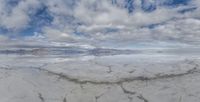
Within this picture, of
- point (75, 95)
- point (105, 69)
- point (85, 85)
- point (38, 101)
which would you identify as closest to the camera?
point (38, 101)

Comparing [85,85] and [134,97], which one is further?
[85,85]

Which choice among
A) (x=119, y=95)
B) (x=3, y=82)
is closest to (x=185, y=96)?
(x=119, y=95)

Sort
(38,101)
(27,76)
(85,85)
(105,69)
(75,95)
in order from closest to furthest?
(38,101)
(75,95)
(85,85)
(27,76)
(105,69)

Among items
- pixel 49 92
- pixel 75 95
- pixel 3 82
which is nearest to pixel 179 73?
pixel 75 95

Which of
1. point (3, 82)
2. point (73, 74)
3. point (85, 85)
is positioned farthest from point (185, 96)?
point (3, 82)

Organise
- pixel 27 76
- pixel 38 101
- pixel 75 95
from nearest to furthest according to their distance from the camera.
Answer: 1. pixel 38 101
2. pixel 75 95
3. pixel 27 76

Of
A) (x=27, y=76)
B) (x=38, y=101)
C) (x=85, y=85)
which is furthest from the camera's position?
(x=27, y=76)

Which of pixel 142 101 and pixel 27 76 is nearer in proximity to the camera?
pixel 142 101

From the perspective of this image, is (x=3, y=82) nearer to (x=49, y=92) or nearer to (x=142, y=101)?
(x=49, y=92)

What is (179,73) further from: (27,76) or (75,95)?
(27,76)
